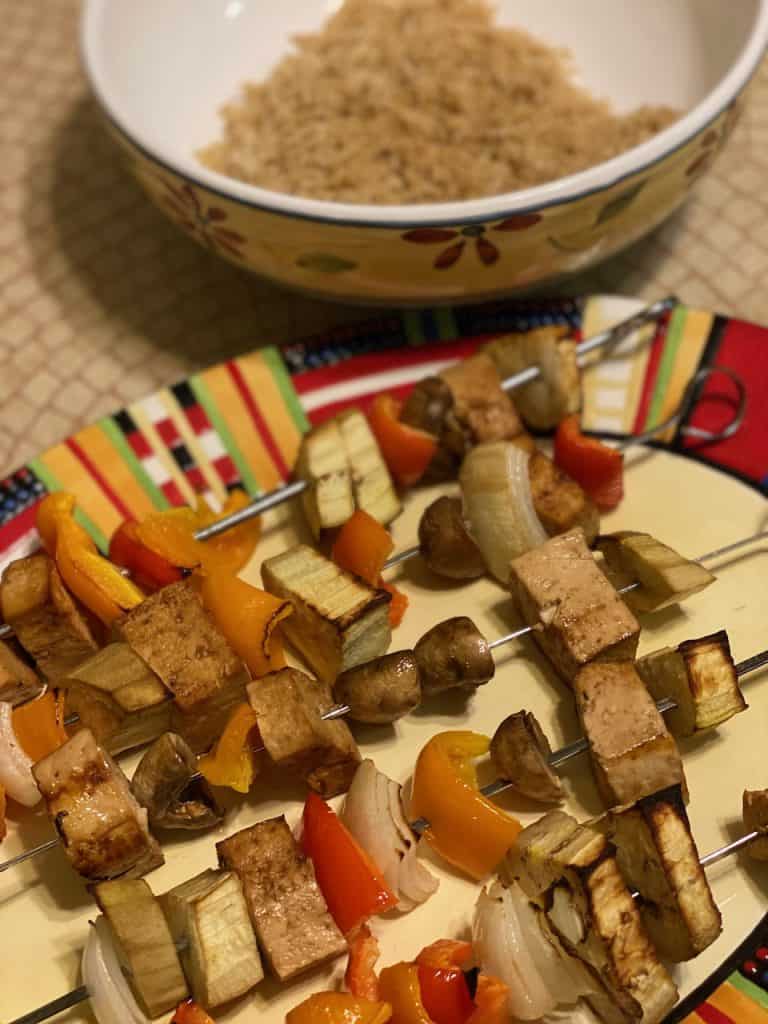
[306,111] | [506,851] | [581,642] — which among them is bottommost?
[506,851]

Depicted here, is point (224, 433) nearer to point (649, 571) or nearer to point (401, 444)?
point (401, 444)

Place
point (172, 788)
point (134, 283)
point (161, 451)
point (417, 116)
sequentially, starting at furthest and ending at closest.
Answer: point (134, 283) < point (417, 116) < point (161, 451) < point (172, 788)

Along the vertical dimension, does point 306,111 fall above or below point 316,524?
→ above

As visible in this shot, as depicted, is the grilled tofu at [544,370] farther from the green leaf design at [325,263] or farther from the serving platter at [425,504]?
the green leaf design at [325,263]

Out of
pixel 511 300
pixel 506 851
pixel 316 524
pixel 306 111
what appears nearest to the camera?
pixel 506 851

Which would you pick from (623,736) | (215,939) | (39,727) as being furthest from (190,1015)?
(623,736)

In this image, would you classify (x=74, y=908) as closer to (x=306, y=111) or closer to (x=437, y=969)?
(x=437, y=969)

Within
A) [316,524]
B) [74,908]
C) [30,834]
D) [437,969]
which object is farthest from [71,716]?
[437,969]
